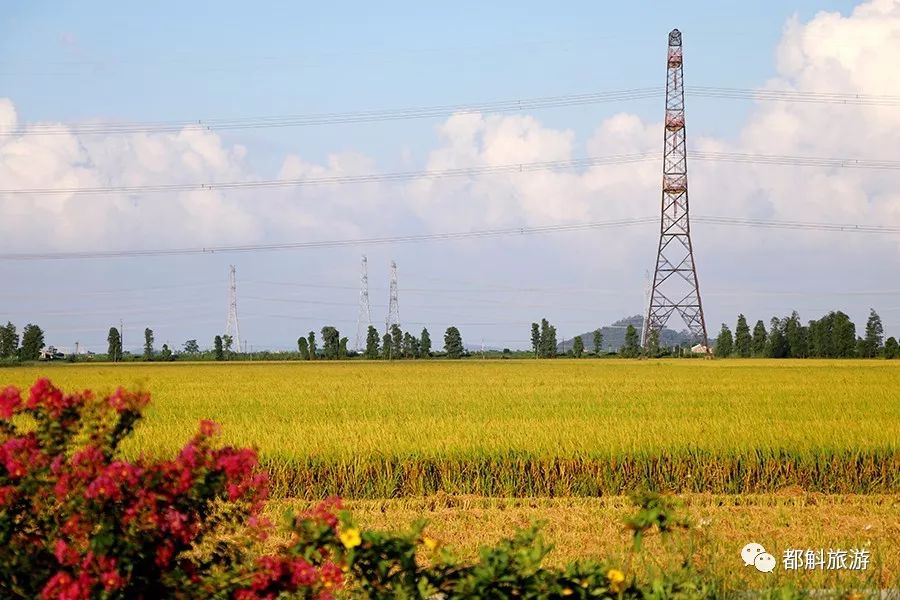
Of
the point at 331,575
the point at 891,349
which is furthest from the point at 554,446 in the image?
the point at 891,349

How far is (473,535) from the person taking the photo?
27.2 ft

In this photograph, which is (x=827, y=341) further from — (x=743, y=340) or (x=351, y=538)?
(x=351, y=538)

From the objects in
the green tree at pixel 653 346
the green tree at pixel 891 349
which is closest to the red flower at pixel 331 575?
the green tree at pixel 653 346

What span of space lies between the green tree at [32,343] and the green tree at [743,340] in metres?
55.2

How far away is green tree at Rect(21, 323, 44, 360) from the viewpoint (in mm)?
77812

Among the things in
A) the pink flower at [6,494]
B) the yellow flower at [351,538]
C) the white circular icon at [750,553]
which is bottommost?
the white circular icon at [750,553]

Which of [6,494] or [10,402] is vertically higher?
A: [10,402]

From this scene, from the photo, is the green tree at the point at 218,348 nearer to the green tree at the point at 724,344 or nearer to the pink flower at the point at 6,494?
the green tree at the point at 724,344

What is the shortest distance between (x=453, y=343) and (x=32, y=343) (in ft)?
111

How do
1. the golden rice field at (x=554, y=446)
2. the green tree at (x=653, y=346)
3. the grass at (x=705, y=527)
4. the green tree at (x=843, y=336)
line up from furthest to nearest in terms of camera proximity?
the green tree at (x=843, y=336) < the green tree at (x=653, y=346) < the golden rice field at (x=554, y=446) < the grass at (x=705, y=527)

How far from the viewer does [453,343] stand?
8150cm

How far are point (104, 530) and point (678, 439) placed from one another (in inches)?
400

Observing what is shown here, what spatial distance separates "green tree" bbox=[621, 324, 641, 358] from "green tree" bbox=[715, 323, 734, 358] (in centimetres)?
867

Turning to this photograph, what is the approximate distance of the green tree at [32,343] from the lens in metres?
77.8
